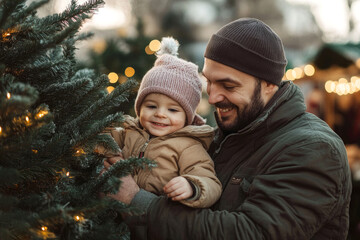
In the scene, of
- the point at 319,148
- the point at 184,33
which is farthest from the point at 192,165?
the point at 184,33

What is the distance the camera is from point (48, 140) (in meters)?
1.48

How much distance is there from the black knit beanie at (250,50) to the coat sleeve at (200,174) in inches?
20.7

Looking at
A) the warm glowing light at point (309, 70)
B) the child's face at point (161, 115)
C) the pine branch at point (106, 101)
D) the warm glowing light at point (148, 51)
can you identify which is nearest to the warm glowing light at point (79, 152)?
the pine branch at point (106, 101)

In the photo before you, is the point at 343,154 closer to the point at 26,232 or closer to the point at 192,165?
the point at 192,165

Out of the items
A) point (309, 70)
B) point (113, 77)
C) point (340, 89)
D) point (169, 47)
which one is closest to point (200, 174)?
point (169, 47)

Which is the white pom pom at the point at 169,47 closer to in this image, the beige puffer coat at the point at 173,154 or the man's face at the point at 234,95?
the man's face at the point at 234,95

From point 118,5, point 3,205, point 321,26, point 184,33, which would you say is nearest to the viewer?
point 3,205

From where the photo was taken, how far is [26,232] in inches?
44.6

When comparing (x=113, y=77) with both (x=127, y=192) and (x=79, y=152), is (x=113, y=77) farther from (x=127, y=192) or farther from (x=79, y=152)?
(x=79, y=152)

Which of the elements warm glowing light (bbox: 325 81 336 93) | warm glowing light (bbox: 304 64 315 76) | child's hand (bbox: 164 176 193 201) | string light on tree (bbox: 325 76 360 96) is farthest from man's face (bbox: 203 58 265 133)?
warm glowing light (bbox: 325 81 336 93)

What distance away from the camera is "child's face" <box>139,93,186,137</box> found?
2.20 m

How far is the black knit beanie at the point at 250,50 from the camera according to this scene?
222 cm

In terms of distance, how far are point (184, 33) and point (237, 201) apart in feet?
55.0

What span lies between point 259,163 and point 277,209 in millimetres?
306
